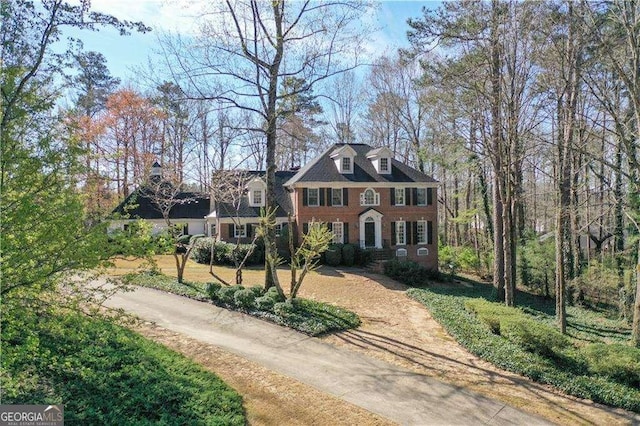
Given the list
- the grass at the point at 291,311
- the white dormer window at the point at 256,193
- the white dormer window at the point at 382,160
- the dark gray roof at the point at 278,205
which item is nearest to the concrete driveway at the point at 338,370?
the grass at the point at 291,311

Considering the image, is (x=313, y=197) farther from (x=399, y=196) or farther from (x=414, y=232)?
(x=414, y=232)

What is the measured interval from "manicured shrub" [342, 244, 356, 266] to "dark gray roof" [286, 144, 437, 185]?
4.31 meters

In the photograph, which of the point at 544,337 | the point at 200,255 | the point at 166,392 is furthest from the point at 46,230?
the point at 200,255

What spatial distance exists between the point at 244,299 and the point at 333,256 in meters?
11.4

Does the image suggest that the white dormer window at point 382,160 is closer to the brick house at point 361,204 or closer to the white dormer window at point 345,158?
the brick house at point 361,204

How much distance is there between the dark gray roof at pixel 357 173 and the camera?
25.5 metres

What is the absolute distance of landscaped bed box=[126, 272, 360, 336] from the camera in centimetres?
1194

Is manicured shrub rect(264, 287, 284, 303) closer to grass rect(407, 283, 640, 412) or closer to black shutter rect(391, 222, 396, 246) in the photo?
grass rect(407, 283, 640, 412)

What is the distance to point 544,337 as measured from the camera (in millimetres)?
10156

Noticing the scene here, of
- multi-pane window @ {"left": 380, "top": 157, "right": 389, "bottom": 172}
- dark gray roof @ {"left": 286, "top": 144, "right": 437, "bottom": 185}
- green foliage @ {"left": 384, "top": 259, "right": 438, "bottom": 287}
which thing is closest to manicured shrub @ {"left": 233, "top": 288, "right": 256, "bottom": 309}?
green foliage @ {"left": 384, "top": 259, "right": 438, "bottom": 287}

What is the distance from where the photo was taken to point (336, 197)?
25609mm

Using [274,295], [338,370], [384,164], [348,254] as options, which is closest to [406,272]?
[348,254]

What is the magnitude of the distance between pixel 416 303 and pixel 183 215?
20.9 m

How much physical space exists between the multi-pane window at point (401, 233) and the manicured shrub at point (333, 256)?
4419 mm
